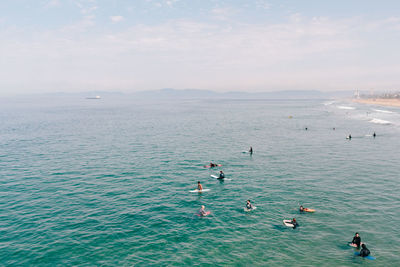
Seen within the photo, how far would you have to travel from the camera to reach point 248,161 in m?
56.7

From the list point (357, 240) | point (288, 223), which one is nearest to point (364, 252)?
point (357, 240)

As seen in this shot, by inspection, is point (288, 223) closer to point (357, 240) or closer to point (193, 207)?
point (357, 240)

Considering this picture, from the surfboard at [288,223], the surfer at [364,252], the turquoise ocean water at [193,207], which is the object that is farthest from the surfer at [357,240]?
the surfboard at [288,223]

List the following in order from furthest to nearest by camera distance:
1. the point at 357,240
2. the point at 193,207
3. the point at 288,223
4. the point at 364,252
Result: the point at 193,207 < the point at 288,223 < the point at 357,240 < the point at 364,252

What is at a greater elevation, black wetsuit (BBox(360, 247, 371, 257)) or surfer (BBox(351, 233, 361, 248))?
surfer (BBox(351, 233, 361, 248))

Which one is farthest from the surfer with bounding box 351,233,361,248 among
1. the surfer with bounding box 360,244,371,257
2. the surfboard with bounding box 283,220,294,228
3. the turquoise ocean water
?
the surfboard with bounding box 283,220,294,228

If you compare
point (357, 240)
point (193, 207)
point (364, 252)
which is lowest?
point (193, 207)

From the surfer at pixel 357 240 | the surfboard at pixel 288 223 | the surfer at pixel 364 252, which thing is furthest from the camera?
the surfboard at pixel 288 223

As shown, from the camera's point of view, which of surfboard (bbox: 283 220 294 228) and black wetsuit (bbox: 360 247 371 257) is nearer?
black wetsuit (bbox: 360 247 371 257)

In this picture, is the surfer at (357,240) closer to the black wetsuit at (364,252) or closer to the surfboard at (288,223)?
the black wetsuit at (364,252)

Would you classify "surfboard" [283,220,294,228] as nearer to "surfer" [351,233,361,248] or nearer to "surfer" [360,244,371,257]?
"surfer" [351,233,361,248]

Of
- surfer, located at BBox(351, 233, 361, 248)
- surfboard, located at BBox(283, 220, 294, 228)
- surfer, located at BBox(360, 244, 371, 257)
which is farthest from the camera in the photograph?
surfboard, located at BBox(283, 220, 294, 228)

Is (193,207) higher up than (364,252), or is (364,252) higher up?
(364,252)

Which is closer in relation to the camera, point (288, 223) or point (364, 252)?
point (364, 252)
